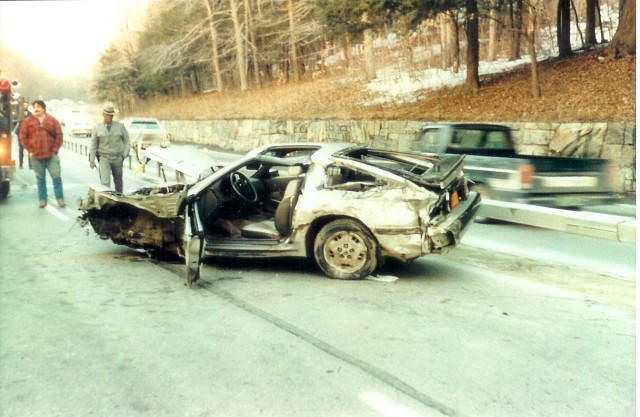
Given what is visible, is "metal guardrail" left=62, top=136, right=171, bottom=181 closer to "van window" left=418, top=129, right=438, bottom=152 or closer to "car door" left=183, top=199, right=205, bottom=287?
"van window" left=418, top=129, right=438, bottom=152

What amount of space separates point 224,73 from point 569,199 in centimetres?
2123

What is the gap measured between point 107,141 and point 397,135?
1066 centimetres

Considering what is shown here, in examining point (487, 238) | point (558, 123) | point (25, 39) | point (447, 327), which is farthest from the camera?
point (558, 123)

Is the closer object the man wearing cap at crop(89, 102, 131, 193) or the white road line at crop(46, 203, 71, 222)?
the white road line at crop(46, 203, 71, 222)

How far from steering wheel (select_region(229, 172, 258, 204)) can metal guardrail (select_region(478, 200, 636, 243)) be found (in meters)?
3.95

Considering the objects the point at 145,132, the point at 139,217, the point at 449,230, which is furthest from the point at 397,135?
the point at 449,230

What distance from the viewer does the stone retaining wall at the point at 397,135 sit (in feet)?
45.2

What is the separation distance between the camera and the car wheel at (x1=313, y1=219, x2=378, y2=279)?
20.1 ft

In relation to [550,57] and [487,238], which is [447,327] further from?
[550,57]

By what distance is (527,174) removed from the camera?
364 inches

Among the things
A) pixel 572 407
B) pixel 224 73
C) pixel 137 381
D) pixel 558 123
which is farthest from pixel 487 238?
pixel 224 73

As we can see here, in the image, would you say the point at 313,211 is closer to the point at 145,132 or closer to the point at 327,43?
the point at 145,132

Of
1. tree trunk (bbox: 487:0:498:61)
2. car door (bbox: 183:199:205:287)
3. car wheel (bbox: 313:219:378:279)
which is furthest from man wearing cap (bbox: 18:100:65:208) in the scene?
tree trunk (bbox: 487:0:498:61)

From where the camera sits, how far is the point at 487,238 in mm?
8617
